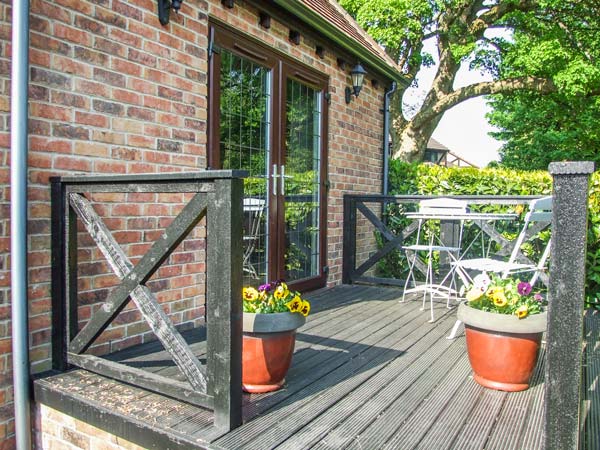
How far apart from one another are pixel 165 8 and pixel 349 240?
10.7ft

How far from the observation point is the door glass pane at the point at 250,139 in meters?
3.89

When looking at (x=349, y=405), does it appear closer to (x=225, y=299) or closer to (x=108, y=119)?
(x=225, y=299)

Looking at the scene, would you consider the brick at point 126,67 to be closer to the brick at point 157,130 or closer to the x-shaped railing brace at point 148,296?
the brick at point 157,130

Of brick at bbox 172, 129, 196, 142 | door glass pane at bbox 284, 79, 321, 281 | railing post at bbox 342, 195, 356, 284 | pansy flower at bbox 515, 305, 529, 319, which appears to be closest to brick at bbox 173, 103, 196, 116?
brick at bbox 172, 129, 196, 142

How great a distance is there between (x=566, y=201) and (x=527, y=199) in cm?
336

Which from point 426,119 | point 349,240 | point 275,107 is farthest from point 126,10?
point 426,119

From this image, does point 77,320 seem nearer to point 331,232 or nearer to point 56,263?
point 56,263

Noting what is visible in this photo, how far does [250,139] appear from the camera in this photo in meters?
4.13

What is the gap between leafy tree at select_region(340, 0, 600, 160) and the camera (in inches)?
421

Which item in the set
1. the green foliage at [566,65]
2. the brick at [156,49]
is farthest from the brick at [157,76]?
the green foliage at [566,65]

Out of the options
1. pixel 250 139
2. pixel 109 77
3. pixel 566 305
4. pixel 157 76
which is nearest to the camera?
pixel 566 305

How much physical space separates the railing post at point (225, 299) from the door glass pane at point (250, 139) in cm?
192

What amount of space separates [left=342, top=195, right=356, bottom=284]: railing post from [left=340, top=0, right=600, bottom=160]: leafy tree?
6642 millimetres

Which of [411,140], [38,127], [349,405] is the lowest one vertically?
[349,405]
